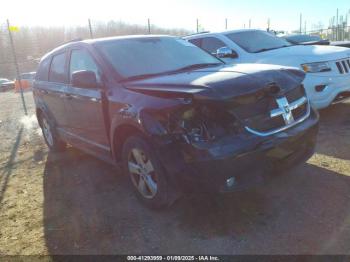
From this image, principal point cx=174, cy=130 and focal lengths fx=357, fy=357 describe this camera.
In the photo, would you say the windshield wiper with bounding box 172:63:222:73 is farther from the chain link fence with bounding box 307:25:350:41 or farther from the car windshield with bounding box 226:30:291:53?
the chain link fence with bounding box 307:25:350:41

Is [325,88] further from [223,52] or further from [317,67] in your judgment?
[223,52]

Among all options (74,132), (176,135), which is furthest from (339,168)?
(74,132)

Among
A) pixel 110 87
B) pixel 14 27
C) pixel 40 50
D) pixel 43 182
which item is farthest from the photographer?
pixel 40 50

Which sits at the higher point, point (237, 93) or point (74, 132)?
point (237, 93)

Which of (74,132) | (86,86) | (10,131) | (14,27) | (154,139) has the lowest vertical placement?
(10,131)

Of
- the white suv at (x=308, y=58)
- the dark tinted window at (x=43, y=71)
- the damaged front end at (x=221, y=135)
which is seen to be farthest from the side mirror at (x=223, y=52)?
the damaged front end at (x=221, y=135)

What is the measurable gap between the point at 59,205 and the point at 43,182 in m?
0.98

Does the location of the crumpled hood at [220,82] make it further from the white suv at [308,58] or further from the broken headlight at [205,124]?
the white suv at [308,58]

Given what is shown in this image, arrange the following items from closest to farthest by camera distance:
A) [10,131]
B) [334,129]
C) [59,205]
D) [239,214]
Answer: [239,214]
[59,205]
[334,129]
[10,131]

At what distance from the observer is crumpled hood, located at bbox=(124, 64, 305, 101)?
2873 millimetres

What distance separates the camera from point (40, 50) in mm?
38250

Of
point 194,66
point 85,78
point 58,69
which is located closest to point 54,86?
point 58,69

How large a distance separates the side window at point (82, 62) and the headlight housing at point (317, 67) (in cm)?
347

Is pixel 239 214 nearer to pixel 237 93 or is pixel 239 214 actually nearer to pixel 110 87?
pixel 237 93
